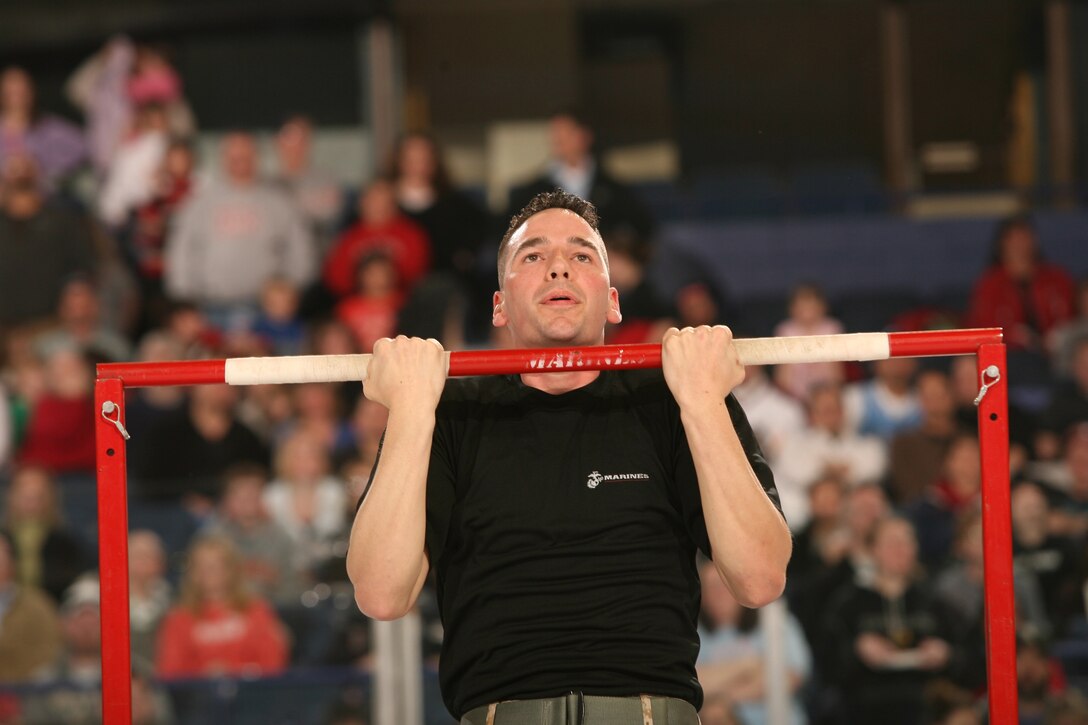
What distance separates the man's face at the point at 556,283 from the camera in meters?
3.35

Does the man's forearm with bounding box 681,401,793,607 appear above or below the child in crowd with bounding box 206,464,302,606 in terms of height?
below

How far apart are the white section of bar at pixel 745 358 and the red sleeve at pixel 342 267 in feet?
16.1

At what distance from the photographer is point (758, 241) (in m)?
9.33

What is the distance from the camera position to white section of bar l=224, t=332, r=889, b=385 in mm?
3217

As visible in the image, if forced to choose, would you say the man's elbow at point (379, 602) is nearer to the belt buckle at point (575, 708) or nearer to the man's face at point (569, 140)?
the belt buckle at point (575, 708)

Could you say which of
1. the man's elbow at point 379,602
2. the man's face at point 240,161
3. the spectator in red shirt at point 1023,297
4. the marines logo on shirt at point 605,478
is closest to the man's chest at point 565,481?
the marines logo on shirt at point 605,478

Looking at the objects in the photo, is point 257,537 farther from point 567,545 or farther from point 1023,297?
point 1023,297

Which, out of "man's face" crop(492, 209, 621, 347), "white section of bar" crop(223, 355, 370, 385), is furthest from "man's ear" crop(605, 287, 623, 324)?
"white section of bar" crop(223, 355, 370, 385)

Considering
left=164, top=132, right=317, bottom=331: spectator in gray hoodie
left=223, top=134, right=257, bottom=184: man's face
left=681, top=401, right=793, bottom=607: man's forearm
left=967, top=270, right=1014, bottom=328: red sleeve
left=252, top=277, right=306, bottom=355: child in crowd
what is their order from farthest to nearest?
left=223, top=134, right=257, bottom=184: man's face, left=164, top=132, right=317, bottom=331: spectator in gray hoodie, left=967, top=270, right=1014, bottom=328: red sleeve, left=252, top=277, right=306, bottom=355: child in crowd, left=681, top=401, right=793, bottom=607: man's forearm

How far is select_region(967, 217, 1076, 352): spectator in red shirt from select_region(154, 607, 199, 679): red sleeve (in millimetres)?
4510

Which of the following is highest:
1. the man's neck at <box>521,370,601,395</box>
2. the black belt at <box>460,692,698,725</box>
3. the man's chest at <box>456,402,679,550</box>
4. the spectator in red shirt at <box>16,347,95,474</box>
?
the spectator in red shirt at <box>16,347,95,474</box>

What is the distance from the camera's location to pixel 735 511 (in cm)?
299

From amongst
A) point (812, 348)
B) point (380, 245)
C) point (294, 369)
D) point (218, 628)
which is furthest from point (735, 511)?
point (380, 245)

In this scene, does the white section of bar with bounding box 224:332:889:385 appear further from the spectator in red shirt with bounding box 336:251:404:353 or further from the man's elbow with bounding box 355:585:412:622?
the spectator in red shirt with bounding box 336:251:404:353
